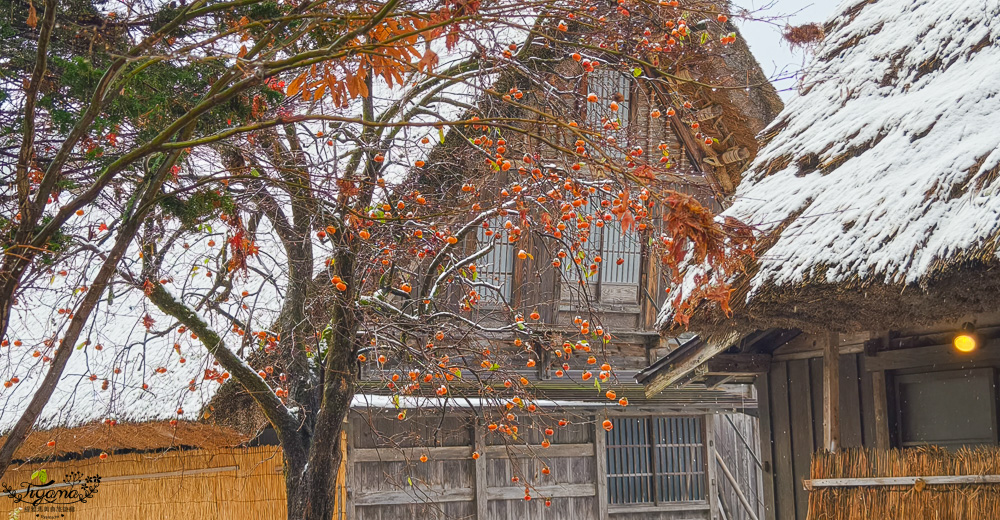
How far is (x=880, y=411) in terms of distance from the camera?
5949 mm

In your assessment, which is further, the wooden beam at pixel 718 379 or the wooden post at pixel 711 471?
the wooden post at pixel 711 471

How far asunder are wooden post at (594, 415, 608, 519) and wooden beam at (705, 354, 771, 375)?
2976 mm

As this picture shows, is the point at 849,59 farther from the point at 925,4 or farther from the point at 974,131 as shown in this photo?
the point at 974,131

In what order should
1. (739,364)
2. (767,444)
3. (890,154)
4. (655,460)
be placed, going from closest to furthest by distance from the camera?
(890,154), (739,364), (767,444), (655,460)

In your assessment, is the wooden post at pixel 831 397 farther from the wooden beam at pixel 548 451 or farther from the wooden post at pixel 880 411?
the wooden beam at pixel 548 451

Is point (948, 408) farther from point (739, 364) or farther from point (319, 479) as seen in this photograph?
point (319, 479)

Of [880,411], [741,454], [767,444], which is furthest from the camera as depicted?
[741,454]

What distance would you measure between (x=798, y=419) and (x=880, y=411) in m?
0.97

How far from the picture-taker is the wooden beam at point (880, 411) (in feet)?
19.4

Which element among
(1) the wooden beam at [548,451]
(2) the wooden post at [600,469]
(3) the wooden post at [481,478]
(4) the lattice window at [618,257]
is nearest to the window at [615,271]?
(4) the lattice window at [618,257]

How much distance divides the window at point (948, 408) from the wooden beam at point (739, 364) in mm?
1244

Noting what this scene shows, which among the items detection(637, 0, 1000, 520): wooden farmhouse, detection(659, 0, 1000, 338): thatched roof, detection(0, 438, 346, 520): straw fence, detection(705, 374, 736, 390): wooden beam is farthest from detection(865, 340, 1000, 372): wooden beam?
detection(0, 438, 346, 520): straw fence

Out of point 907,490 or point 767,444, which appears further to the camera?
point 767,444
